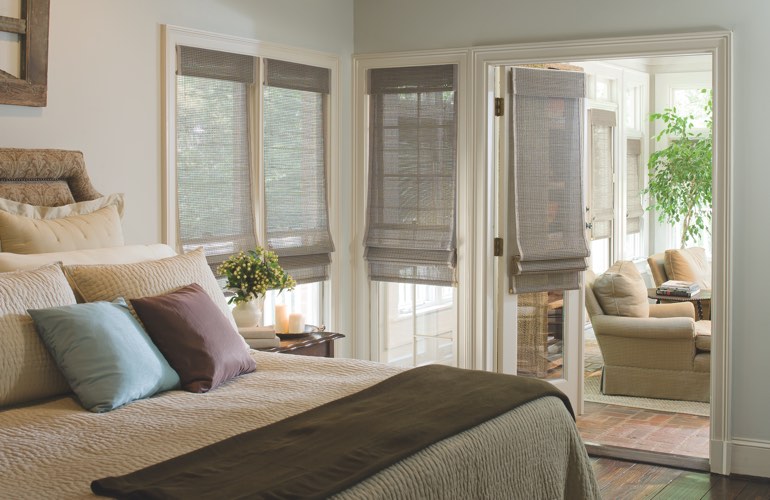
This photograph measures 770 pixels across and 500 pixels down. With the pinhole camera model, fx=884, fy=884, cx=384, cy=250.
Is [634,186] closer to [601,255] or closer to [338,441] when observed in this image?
[601,255]

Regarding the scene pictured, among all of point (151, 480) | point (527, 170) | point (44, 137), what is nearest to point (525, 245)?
point (527, 170)

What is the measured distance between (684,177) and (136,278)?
21.0 ft

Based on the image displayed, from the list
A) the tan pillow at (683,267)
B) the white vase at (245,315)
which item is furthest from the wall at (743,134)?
the tan pillow at (683,267)

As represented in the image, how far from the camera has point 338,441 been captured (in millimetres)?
2268

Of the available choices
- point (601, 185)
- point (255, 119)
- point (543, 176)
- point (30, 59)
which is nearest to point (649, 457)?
point (543, 176)

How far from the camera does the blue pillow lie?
8.61ft

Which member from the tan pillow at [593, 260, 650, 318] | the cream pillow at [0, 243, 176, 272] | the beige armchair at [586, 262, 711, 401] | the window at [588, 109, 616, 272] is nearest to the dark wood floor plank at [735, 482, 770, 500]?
the beige armchair at [586, 262, 711, 401]

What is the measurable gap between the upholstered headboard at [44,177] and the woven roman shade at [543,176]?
7.92 ft

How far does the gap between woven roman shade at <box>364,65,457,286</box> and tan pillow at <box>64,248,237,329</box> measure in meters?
2.03

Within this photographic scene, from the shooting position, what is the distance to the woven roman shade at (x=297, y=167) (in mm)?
4781

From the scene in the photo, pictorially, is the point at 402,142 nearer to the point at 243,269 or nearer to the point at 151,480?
the point at 243,269

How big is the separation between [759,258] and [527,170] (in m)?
1.37

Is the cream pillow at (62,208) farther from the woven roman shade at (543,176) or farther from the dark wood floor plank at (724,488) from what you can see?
the dark wood floor plank at (724,488)

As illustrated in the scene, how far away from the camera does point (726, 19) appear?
14.1 feet
